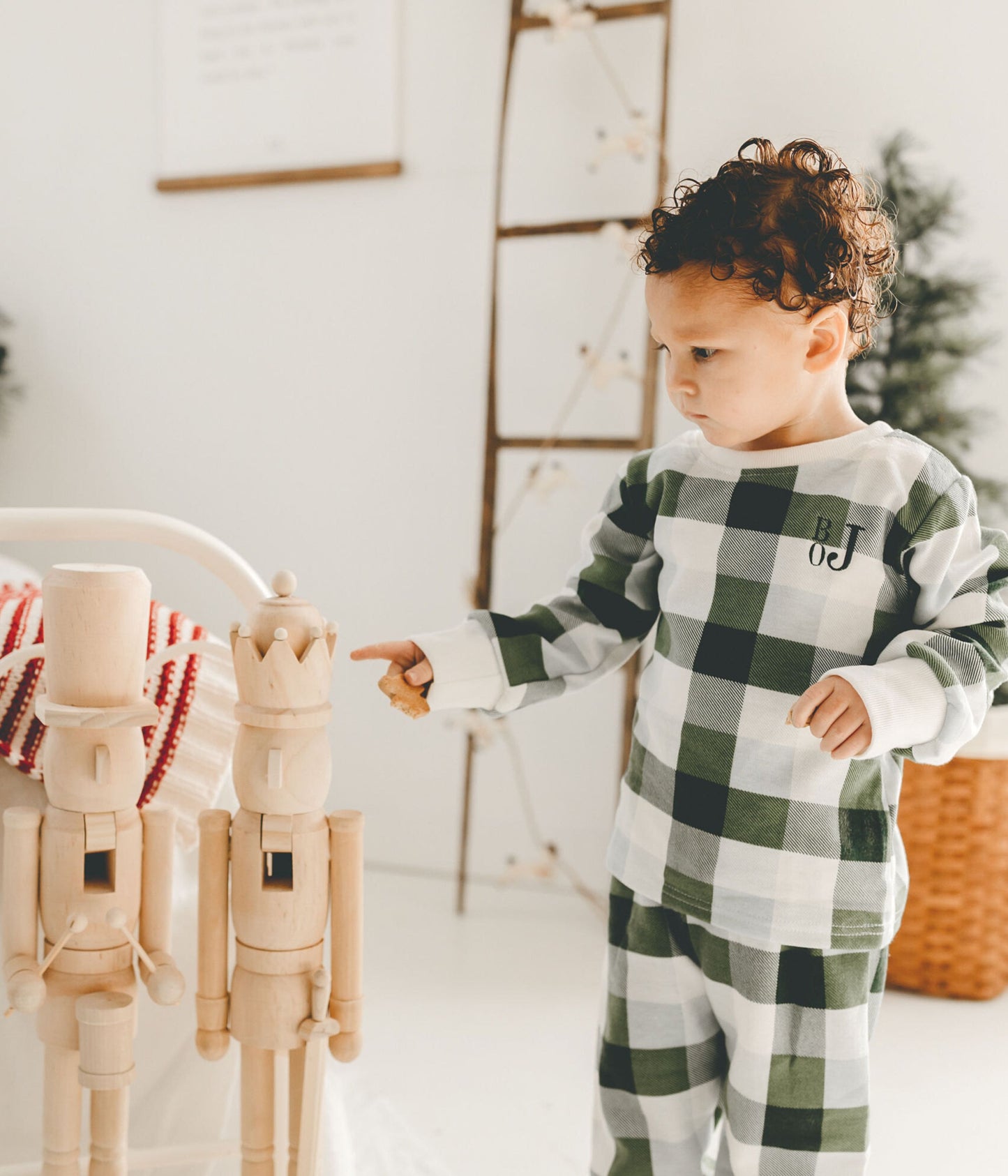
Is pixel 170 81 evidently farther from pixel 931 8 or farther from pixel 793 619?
pixel 793 619

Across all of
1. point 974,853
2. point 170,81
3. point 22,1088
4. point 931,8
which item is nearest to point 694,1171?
point 22,1088

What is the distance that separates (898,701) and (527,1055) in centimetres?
101

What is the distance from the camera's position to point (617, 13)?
1847 millimetres

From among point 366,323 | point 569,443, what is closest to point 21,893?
point 569,443

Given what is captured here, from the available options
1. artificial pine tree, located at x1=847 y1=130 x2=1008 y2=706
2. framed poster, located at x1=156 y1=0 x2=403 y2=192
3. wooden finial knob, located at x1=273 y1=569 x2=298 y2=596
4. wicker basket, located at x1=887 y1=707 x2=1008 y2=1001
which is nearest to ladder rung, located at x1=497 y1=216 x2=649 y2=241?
framed poster, located at x1=156 y1=0 x2=403 y2=192

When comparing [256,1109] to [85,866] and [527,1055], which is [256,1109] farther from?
[527,1055]

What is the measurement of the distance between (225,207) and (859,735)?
1885mm

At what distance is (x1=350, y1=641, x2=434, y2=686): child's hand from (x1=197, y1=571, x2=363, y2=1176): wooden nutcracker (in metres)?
0.12

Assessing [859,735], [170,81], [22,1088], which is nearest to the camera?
[859,735]

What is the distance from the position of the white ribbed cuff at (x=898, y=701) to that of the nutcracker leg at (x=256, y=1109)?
1.50 feet

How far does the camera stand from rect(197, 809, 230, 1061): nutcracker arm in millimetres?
753

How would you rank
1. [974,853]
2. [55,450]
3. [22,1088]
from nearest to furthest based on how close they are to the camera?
1. [22,1088]
2. [974,853]
3. [55,450]

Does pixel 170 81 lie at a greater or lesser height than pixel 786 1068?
greater

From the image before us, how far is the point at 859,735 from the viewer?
0.73 metres
